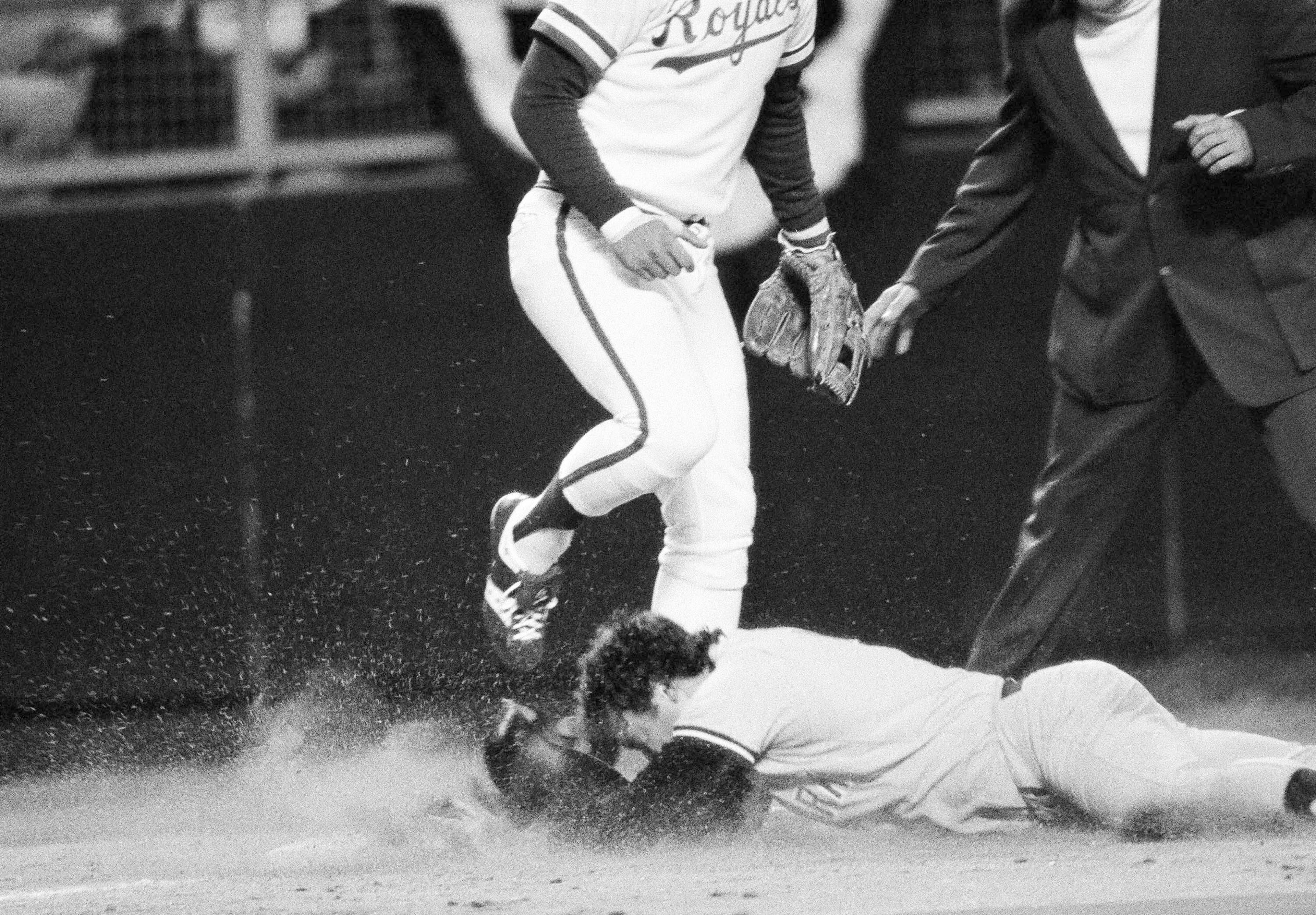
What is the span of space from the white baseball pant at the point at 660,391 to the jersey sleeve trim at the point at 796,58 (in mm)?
406

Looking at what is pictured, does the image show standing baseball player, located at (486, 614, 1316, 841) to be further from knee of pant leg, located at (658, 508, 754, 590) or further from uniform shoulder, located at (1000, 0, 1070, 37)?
uniform shoulder, located at (1000, 0, 1070, 37)

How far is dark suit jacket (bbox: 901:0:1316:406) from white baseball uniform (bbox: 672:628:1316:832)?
86cm

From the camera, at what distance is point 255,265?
16.5ft

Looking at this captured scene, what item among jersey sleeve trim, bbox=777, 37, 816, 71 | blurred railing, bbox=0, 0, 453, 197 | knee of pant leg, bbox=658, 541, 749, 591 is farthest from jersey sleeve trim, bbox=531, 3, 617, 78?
blurred railing, bbox=0, 0, 453, 197

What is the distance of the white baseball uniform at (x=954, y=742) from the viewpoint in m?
2.93

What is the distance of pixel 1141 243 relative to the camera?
3.63 meters

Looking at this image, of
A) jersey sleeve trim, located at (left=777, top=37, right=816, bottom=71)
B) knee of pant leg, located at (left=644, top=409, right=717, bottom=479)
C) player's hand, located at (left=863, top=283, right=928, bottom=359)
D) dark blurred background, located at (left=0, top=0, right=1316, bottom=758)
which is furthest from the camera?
dark blurred background, located at (left=0, top=0, right=1316, bottom=758)

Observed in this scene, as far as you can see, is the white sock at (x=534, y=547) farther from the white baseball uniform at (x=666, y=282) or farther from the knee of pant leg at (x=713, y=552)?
the knee of pant leg at (x=713, y=552)

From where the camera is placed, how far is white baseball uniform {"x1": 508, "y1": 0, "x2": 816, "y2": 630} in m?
3.21

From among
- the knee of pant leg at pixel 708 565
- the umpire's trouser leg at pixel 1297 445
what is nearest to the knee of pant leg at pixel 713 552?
the knee of pant leg at pixel 708 565

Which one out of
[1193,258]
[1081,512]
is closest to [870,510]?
[1081,512]

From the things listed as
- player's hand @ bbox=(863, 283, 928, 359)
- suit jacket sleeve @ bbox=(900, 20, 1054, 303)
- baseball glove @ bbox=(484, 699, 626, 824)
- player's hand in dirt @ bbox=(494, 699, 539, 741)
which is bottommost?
baseball glove @ bbox=(484, 699, 626, 824)

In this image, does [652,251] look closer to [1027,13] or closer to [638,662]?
[638,662]

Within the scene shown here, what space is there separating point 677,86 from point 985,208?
90 centimetres
